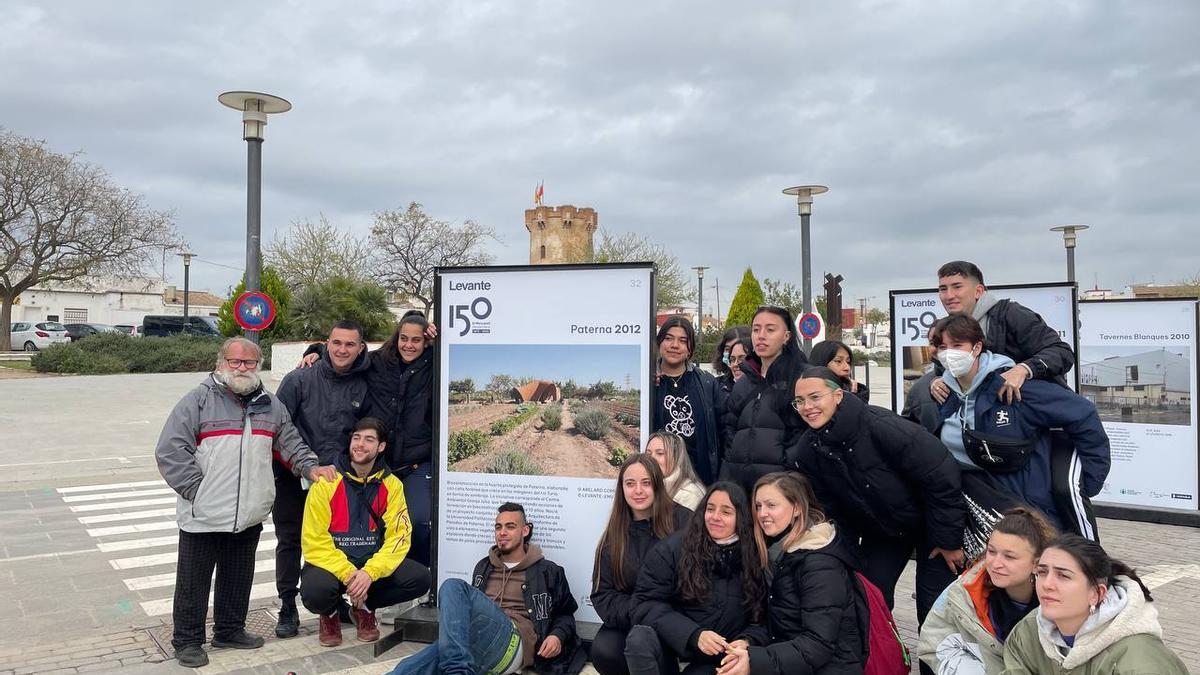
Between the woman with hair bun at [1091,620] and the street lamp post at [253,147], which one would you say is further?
the street lamp post at [253,147]

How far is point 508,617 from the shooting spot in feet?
14.0

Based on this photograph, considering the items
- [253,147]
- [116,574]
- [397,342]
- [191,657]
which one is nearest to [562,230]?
[253,147]

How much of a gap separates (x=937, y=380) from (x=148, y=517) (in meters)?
8.42

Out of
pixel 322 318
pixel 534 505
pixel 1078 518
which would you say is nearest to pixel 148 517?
pixel 534 505

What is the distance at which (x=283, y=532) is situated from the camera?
5211 mm

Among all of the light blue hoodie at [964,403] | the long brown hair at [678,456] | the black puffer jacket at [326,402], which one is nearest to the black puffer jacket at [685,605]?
the long brown hair at [678,456]

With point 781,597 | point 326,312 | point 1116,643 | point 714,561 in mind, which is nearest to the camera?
point 1116,643

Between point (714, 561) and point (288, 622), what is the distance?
2841 mm

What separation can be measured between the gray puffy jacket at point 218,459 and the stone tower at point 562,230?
183 feet

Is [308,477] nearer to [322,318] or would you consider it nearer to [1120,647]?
[1120,647]

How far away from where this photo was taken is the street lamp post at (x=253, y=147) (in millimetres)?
9078

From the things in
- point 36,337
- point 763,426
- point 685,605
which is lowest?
point 685,605

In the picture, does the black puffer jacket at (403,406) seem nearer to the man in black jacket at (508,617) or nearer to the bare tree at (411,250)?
the man in black jacket at (508,617)

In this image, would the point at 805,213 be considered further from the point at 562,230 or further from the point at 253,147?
the point at 562,230
